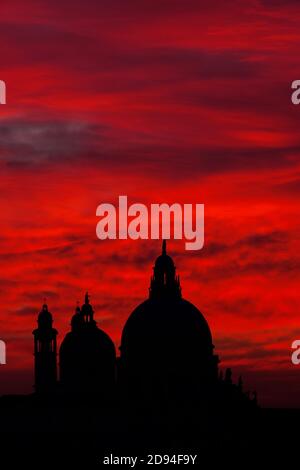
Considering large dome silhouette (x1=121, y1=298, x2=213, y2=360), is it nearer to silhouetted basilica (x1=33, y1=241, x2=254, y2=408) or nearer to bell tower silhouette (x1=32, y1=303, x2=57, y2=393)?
silhouetted basilica (x1=33, y1=241, x2=254, y2=408)

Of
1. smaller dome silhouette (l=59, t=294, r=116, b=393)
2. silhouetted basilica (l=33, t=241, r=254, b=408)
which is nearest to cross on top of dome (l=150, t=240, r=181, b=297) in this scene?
silhouetted basilica (l=33, t=241, r=254, b=408)

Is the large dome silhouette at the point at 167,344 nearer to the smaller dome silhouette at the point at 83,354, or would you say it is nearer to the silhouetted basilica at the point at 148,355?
the silhouetted basilica at the point at 148,355

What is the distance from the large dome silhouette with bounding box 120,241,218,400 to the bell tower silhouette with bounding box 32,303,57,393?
6032mm

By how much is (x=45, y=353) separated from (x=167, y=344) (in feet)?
35.0

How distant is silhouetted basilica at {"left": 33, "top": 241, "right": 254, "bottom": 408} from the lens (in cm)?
13588

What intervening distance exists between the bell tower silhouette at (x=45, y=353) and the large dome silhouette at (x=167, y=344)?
6.03 m

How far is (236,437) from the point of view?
5212 inches

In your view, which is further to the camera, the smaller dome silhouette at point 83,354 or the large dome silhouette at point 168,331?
the large dome silhouette at point 168,331

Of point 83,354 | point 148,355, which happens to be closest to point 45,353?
point 83,354

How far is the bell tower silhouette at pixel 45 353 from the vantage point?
133625mm

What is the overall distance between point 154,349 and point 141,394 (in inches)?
161

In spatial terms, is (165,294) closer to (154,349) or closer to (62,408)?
(154,349)

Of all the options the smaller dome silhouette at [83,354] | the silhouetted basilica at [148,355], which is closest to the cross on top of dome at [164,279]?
the silhouetted basilica at [148,355]
